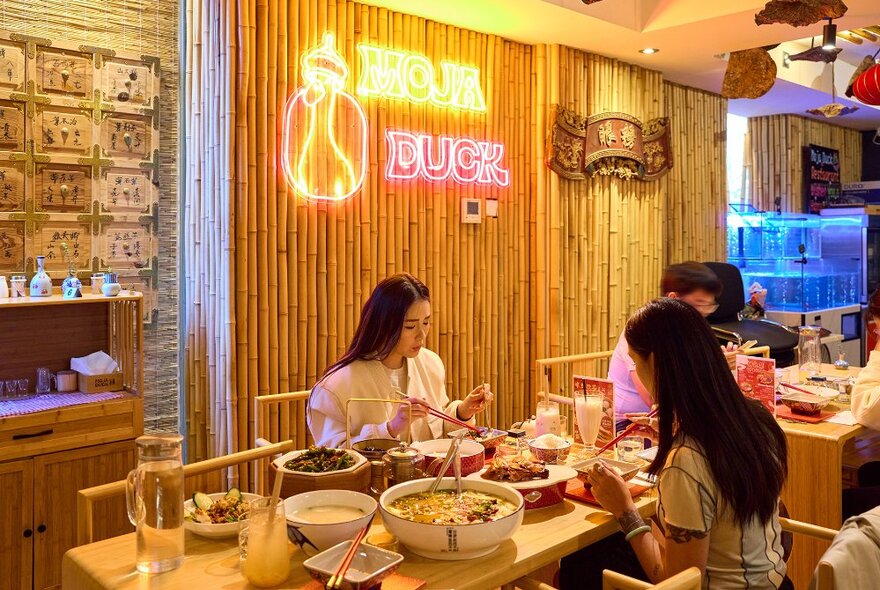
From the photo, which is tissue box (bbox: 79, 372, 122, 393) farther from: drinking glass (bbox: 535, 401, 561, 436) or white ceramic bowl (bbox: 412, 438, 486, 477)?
drinking glass (bbox: 535, 401, 561, 436)

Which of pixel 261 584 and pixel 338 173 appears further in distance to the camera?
pixel 338 173

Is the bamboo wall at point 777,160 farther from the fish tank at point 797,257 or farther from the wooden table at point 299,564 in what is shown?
the wooden table at point 299,564

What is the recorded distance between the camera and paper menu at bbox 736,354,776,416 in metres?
3.27

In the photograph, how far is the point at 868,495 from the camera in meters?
3.26

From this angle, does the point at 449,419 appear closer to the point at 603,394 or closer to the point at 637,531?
the point at 603,394

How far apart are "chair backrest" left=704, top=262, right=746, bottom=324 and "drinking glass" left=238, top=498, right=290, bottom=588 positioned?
17.9 ft

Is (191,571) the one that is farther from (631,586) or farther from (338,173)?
(338,173)

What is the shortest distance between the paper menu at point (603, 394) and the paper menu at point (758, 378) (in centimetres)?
96

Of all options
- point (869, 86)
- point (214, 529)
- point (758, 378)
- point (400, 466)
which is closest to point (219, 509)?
point (214, 529)

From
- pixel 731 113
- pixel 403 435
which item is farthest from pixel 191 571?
pixel 731 113

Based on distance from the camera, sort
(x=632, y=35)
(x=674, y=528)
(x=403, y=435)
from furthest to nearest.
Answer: (x=632, y=35)
(x=403, y=435)
(x=674, y=528)

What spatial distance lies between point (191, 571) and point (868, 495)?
292 centimetres

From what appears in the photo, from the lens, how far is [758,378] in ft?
10.8

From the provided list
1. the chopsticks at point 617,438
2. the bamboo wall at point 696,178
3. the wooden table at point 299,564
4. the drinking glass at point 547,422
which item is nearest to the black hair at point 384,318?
the drinking glass at point 547,422
